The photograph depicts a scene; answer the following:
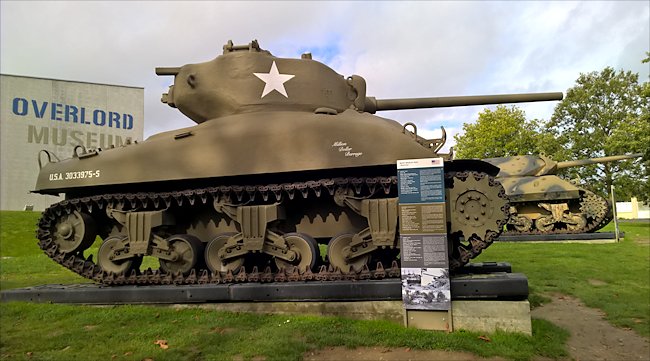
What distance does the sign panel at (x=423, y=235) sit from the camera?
640 centimetres

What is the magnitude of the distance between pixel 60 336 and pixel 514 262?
10.8m

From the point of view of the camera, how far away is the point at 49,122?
118ft

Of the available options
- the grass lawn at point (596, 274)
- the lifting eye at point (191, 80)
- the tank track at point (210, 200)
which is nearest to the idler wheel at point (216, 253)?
the tank track at point (210, 200)

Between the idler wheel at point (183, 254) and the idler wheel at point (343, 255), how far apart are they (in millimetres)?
2411

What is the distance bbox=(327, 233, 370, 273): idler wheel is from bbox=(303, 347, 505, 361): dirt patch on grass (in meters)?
2.12

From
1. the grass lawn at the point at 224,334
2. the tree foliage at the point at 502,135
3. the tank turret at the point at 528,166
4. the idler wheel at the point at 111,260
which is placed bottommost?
the grass lawn at the point at 224,334

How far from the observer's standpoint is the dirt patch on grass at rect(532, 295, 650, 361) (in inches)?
249

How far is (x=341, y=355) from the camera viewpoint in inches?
219

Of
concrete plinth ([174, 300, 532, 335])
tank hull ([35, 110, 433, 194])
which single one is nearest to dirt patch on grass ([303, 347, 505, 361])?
concrete plinth ([174, 300, 532, 335])

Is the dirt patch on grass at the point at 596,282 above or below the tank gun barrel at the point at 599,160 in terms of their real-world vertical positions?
below

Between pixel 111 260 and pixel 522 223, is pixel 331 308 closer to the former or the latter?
pixel 111 260

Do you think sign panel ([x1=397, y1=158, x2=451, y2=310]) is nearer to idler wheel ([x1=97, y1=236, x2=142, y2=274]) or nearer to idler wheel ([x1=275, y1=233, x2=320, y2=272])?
idler wheel ([x1=275, y1=233, x2=320, y2=272])

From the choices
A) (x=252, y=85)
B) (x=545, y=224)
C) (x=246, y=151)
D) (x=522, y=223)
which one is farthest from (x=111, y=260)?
(x=545, y=224)

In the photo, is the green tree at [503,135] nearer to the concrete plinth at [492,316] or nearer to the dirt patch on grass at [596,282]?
the dirt patch on grass at [596,282]
